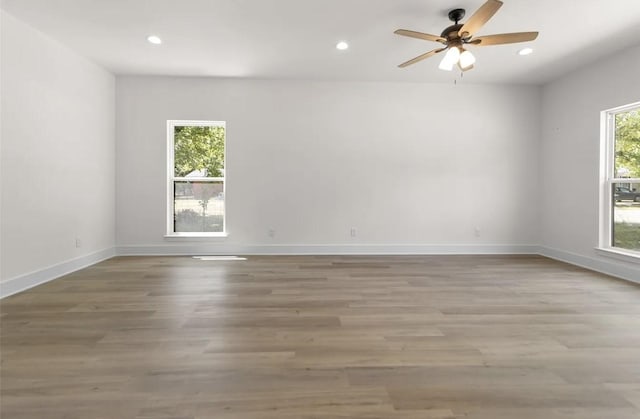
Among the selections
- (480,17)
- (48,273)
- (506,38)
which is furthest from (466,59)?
(48,273)

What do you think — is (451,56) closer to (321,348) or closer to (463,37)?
(463,37)

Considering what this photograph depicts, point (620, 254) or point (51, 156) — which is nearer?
point (51, 156)

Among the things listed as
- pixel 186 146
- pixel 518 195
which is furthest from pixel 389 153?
pixel 186 146

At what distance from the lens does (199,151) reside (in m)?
4.94

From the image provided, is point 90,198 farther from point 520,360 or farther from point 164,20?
point 520,360

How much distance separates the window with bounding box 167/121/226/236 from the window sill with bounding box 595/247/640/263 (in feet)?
17.0

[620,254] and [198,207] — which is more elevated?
[198,207]

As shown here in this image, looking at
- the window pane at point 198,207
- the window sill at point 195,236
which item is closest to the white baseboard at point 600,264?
the window sill at point 195,236

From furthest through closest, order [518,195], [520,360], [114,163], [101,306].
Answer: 1. [518,195]
2. [114,163]
3. [101,306]
4. [520,360]

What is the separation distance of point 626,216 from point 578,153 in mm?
1014

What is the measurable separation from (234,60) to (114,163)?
8.01 feet

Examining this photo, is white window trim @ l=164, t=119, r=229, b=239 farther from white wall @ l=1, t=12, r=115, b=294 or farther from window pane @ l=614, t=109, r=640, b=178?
window pane @ l=614, t=109, r=640, b=178

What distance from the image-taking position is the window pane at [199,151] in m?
4.93

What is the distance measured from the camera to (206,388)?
154 cm
